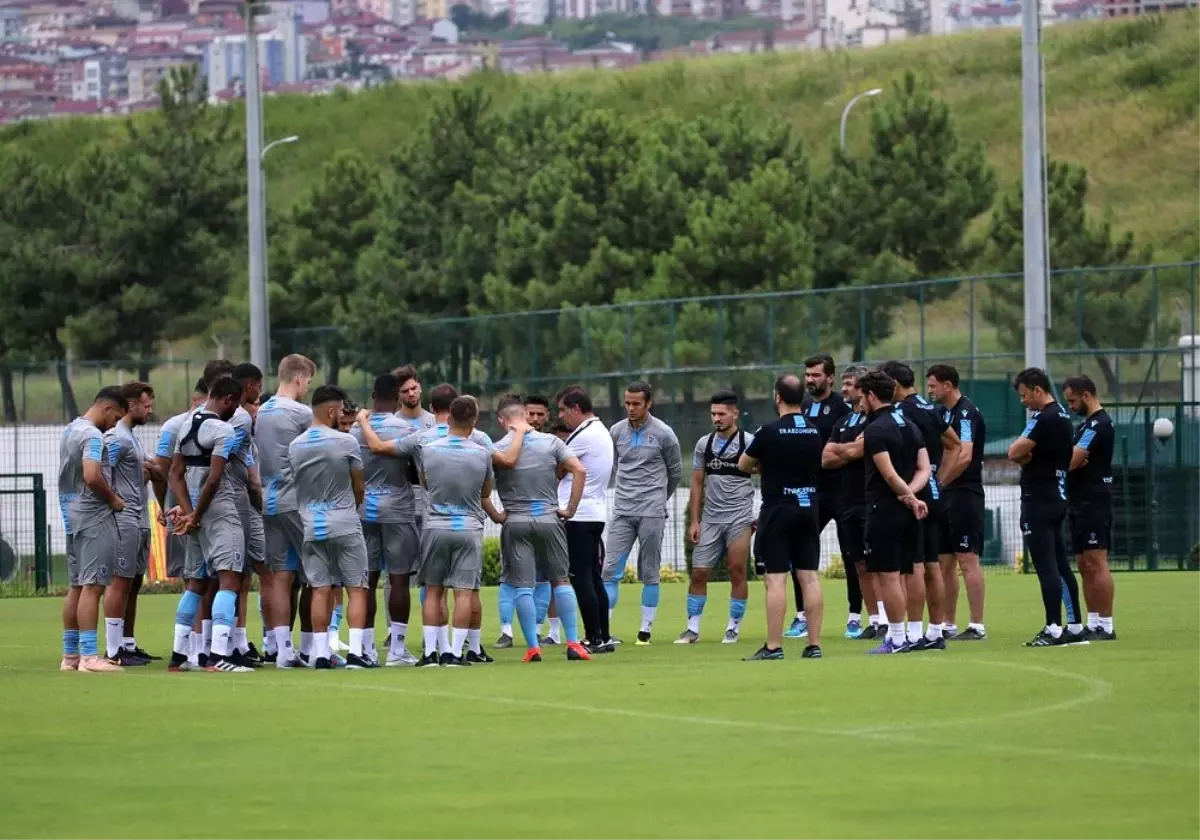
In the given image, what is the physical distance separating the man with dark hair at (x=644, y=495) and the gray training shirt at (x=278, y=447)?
3065mm

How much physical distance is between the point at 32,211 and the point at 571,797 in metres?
60.4

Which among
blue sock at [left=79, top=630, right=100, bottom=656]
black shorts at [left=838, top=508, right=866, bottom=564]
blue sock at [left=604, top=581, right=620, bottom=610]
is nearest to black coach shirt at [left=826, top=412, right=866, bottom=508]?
black shorts at [left=838, top=508, right=866, bottom=564]

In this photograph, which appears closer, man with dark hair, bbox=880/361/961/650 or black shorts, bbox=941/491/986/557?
man with dark hair, bbox=880/361/961/650

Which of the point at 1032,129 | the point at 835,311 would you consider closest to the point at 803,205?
the point at 835,311

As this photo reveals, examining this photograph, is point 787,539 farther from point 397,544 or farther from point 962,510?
point 397,544

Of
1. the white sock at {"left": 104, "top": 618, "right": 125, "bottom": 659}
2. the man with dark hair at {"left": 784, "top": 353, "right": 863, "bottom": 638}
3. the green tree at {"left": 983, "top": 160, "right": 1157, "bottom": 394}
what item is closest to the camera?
the white sock at {"left": 104, "top": 618, "right": 125, "bottom": 659}

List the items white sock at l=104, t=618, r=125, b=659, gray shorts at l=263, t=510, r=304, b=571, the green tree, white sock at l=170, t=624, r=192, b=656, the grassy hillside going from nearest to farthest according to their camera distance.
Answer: white sock at l=170, t=624, r=192, b=656, gray shorts at l=263, t=510, r=304, b=571, white sock at l=104, t=618, r=125, b=659, the green tree, the grassy hillside

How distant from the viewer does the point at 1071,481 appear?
667 inches

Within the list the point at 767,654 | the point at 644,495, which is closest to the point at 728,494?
the point at 644,495

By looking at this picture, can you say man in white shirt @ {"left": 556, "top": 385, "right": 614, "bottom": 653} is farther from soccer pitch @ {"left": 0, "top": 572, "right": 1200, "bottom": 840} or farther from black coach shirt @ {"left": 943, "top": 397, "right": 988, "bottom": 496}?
black coach shirt @ {"left": 943, "top": 397, "right": 988, "bottom": 496}

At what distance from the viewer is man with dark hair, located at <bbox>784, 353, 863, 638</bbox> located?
59.2ft

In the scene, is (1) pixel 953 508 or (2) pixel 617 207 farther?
(2) pixel 617 207

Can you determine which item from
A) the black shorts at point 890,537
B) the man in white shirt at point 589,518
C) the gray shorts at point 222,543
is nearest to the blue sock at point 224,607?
the gray shorts at point 222,543

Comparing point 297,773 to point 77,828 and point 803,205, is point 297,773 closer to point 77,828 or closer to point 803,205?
point 77,828
